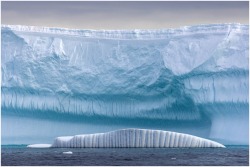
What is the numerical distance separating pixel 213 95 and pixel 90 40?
24.8ft

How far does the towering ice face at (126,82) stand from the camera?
35.4 meters

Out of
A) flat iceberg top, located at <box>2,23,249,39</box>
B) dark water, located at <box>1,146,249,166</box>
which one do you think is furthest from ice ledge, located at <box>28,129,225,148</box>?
flat iceberg top, located at <box>2,23,249,39</box>

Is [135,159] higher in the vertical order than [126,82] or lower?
lower

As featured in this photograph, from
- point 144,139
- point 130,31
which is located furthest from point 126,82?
point 144,139

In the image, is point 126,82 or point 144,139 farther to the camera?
point 126,82

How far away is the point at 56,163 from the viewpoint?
24094 millimetres

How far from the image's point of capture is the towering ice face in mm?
35375

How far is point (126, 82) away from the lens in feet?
120

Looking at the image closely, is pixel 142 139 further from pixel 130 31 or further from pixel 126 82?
pixel 130 31

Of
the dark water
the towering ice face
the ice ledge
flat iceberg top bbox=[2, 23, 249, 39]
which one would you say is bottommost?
the dark water

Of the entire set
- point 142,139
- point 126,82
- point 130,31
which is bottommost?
point 142,139

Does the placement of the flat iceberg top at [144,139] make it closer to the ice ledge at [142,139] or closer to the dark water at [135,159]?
the ice ledge at [142,139]

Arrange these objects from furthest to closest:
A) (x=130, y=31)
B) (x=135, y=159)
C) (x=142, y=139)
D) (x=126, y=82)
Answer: (x=130, y=31), (x=126, y=82), (x=142, y=139), (x=135, y=159)

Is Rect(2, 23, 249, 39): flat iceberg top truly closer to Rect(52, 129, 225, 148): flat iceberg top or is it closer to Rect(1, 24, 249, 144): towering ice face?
Rect(1, 24, 249, 144): towering ice face
